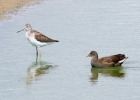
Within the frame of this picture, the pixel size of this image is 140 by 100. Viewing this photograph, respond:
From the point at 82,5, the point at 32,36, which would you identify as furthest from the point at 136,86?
the point at 82,5

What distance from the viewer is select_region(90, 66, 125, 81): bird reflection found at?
16.5 metres

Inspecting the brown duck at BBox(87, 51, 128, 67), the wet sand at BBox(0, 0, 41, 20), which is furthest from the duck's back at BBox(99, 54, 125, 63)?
the wet sand at BBox(0, 0, 41, 20)

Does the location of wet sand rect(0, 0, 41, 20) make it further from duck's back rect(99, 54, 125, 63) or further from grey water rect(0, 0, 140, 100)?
duck's back rect(99, 54, 125, 63)

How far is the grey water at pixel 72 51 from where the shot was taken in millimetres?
14852

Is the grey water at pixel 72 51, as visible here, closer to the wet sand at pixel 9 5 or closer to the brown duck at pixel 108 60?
the brown duck at pixel 108 60

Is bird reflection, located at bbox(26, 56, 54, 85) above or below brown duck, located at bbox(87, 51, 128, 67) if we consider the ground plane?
below

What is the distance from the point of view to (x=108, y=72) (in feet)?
56.3

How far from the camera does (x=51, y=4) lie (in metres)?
26.7

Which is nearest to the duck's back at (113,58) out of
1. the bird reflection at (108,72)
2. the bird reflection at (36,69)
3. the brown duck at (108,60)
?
the brown duck at (108,60)

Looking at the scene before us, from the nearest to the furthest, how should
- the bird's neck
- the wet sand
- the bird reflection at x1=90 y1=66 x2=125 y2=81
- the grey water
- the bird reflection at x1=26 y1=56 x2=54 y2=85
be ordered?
the grey water → the bird reflection at x1=26 y1=56 x2=54 y2=85 → the bird reflection at x1=90 y1=66 x2=125 y2=81 → the bird's neck → the wet sand

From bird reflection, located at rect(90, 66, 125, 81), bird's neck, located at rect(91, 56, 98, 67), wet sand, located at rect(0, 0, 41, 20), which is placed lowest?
bird reflection, located at rect(90, 66, 125, 81)

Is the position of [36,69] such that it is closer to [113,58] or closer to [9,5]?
[113,58]

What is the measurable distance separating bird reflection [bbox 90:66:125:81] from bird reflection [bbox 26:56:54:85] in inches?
46.6

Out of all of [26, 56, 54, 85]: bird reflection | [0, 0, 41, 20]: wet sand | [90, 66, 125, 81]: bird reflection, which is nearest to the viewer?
[26, 56, 54, 85]: bird reflection
